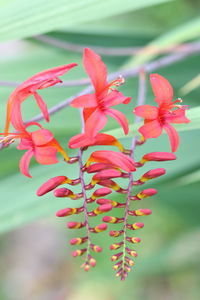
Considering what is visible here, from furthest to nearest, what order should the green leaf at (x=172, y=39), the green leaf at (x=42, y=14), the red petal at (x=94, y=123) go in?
the green leaf at (x=172, y=39)
the green leaf at (x=42, y=14)
the red petal at (x=94, y=123)

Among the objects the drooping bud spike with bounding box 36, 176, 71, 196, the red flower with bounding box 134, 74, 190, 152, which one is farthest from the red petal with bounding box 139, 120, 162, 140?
the drooping bud spike with bounding box 36, 176, 71, 196

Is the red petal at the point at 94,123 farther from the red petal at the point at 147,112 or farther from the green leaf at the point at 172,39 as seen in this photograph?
the green leaf at the point at 172,39

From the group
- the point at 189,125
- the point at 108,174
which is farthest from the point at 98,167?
the point at 189,125

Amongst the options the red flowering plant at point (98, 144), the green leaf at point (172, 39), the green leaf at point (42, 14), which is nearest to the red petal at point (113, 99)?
the red flowering plant at point (98, 144)

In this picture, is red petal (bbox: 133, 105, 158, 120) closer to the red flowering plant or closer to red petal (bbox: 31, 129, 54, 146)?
the red flowering plant

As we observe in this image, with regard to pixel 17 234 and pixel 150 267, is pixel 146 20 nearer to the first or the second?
pixel 150 267
